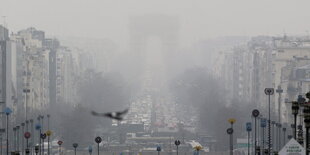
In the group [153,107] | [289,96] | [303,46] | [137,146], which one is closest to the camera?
[137,146]

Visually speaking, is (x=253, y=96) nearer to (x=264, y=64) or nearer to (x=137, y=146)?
(x=264, y=64)

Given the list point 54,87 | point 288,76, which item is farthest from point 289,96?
point 54,87

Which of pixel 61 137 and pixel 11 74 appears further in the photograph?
pixel 11 74

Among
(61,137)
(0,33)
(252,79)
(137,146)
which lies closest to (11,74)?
(0,33)

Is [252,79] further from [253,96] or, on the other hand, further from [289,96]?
[289,96]

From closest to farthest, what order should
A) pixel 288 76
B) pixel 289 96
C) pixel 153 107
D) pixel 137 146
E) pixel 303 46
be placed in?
pixel 137 146, pixel 289 96, pixel 288 76, pixel 303 46, pixel 153 107

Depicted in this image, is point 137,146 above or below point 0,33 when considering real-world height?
below
